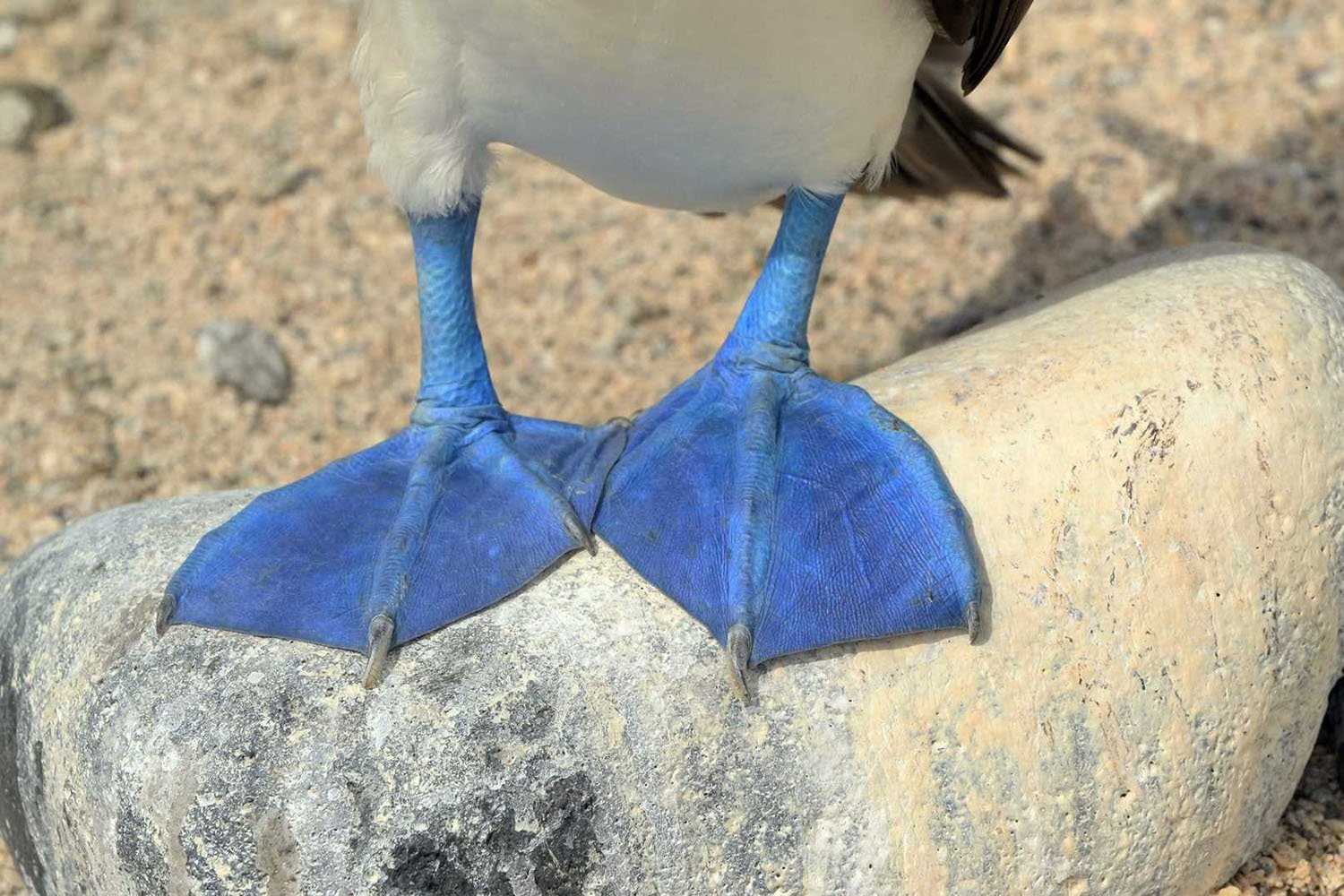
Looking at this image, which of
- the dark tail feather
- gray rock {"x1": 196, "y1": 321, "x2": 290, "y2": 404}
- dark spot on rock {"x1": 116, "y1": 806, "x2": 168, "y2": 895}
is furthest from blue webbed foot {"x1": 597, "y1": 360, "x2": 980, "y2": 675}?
gray rock {"x1": 196, "y1": 321, "x2": 290, "y2": 404}

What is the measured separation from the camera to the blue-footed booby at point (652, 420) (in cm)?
171

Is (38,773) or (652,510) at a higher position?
(652,510)

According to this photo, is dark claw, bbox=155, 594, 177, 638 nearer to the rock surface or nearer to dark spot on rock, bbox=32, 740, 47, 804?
the rock surface

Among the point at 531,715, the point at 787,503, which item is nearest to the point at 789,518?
the point at 787,503

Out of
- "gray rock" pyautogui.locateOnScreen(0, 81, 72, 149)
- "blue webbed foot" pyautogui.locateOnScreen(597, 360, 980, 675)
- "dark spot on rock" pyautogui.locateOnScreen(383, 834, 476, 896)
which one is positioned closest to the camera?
"dark spot on rock" pyautogui.locateOnScreen(383, 834, 476, 896)

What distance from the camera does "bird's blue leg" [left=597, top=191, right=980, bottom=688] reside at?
5.51 feet

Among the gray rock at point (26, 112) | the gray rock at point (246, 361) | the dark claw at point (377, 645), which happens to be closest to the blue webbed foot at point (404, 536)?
the dark claw at point (377, 645)

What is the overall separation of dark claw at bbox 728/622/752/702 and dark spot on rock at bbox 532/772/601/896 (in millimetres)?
184

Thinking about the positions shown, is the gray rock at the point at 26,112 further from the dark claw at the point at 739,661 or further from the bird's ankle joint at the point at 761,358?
the dark claw at the point at 739,661

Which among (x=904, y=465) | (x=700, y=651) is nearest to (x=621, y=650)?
(x=700, y=651)

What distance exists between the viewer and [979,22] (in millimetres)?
1927

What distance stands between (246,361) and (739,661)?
71.0 inches

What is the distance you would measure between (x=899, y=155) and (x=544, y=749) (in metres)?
1.34

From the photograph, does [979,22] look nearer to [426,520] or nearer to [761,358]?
[761,358]
